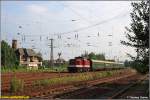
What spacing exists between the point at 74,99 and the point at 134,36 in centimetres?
598

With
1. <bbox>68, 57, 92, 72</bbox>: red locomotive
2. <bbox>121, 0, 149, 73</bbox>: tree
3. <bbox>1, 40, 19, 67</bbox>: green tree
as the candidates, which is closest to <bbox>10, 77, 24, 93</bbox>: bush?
<bbox>121, 0, 149, 73</bbox>: tree

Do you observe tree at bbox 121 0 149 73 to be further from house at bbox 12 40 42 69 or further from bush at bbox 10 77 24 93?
house at bbox 12 40 42 69

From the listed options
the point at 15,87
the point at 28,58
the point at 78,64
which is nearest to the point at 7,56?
the point at 78,64

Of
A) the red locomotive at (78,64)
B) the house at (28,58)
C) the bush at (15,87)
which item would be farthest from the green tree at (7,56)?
the bush at (15,87)

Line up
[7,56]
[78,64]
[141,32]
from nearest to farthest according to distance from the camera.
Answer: [141,32]
[78,64]
[7,56]

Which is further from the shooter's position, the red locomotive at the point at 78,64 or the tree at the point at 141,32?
the red locomotive at the point at 78,64

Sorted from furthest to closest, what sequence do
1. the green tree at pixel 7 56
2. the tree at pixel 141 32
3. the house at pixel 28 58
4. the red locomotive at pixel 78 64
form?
the house at pixel 28 58
the green tree at pixel 7 56
the red locomotive at pixel 78 64
the tree at pixel 141 32

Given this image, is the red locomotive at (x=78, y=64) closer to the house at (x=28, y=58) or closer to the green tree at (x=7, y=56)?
the green tree at (x=7, y=56)

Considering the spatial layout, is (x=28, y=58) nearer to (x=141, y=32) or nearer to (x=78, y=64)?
(x=78, y=64)

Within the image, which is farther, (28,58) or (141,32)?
(28,58)

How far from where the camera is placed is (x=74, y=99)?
20.3 meters

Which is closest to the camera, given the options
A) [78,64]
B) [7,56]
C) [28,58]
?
[78,64]

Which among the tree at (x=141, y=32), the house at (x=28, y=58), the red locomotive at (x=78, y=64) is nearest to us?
the tree at (x=141, y=32)

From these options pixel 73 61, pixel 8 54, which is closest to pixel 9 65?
pixel 8 54
